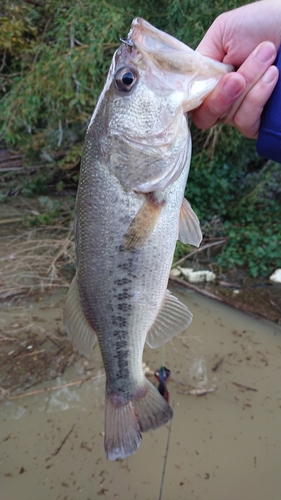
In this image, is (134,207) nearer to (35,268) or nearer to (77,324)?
(77,324)

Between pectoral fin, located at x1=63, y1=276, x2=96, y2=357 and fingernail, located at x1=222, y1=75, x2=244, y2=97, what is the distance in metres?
1.03

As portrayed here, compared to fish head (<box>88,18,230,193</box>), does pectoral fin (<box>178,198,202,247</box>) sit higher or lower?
lower

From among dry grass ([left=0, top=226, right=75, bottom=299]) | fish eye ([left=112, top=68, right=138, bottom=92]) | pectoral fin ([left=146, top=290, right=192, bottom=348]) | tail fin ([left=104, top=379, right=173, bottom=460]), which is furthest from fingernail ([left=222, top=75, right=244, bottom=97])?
dry grass ([left=0, top=226, right=75, bottom=299])

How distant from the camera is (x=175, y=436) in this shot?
2805 mm

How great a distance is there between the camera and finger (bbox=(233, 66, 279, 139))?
1.37 metres

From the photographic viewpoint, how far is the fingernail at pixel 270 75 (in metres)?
1.35

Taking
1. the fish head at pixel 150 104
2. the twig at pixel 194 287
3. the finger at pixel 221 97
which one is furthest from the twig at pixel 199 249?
the fish head at pixel 150 104

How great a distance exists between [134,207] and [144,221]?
0.07m

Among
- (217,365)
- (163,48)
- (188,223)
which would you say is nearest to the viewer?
(163,48)

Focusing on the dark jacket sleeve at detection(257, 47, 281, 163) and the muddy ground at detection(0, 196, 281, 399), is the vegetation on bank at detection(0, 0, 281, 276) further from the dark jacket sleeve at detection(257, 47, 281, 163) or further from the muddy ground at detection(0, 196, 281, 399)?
the dark jacket sleeve at detection(257, 47, 281, 163)

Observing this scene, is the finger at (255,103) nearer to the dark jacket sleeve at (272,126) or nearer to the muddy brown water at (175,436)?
the dark jacket sleeve at (272,126)

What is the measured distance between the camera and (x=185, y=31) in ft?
15.1

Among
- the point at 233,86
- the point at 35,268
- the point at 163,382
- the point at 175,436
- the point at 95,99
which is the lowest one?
the point at 35,268

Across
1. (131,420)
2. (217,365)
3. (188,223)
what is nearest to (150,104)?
(188,223)
